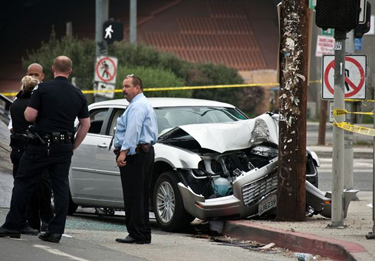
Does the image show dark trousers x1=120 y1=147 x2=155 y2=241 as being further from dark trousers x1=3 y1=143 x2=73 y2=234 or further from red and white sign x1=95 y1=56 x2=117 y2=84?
red and white sign x1=95 y1=56 x2=117 y2=84

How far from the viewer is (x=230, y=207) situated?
11320mm

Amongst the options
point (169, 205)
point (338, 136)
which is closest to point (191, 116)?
point (169, 205)

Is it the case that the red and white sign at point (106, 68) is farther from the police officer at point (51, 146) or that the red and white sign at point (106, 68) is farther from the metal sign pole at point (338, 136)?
the police officer at point (51, 146)

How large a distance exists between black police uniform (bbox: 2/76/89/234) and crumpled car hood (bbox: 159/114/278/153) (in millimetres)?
1975

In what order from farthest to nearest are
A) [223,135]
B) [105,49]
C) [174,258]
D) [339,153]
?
[105,49] → [223,135] → [339,153] → [174,258]

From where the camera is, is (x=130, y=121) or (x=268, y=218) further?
(x=268, y=218)

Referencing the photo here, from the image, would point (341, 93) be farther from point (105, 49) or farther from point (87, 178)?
point (105, 49)

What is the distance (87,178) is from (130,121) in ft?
8.70

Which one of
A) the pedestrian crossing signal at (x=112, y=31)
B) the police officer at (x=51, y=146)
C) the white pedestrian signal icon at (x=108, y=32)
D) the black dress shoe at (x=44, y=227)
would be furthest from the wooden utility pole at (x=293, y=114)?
the white pedestrian signal icon at (x=108, y=32)

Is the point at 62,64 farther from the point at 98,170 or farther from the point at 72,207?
the point at 72,207

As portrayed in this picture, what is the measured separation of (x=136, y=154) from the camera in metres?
10.3

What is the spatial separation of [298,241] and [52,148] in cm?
Answer: 261

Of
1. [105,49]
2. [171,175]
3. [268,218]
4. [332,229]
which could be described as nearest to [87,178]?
[171,175]

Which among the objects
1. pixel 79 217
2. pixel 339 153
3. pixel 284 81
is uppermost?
pixel 284 81
